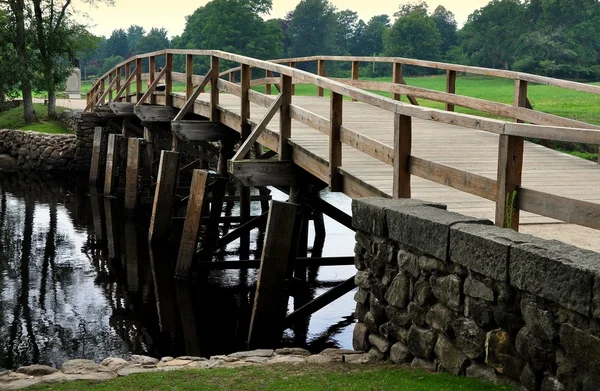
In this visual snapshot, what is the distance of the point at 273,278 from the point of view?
9508mm

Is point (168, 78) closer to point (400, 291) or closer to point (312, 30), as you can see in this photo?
point (400, 291)

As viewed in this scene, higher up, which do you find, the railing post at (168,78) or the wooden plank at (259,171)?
the railing post at (168,78)

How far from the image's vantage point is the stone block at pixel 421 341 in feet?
20.8

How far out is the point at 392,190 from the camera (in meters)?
7.98

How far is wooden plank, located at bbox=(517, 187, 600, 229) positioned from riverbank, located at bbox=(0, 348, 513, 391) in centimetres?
110

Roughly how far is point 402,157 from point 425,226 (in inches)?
54.8

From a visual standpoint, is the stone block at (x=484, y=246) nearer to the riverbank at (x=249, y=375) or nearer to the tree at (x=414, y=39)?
the riverbank at (x=249, y=375)

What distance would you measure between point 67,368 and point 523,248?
13.4 feet

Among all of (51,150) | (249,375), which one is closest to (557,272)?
(249,375)

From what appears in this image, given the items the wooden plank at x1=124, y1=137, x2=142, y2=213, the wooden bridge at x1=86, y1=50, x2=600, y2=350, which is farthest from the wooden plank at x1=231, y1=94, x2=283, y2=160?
the wooden plank at x1=124, y1=137, x2=142, y2=213

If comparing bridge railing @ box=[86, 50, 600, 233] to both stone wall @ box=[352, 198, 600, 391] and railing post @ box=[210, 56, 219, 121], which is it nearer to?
railing post @ box=[210, 56, 219, 121]

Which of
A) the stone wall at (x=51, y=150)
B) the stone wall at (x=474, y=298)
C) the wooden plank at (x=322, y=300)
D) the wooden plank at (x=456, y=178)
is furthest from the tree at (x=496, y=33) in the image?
the stone wall at (x=474, y=298)

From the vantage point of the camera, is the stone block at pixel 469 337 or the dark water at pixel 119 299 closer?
the stone block at pixel 469 337

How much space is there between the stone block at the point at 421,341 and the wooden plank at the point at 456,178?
1003 mm
